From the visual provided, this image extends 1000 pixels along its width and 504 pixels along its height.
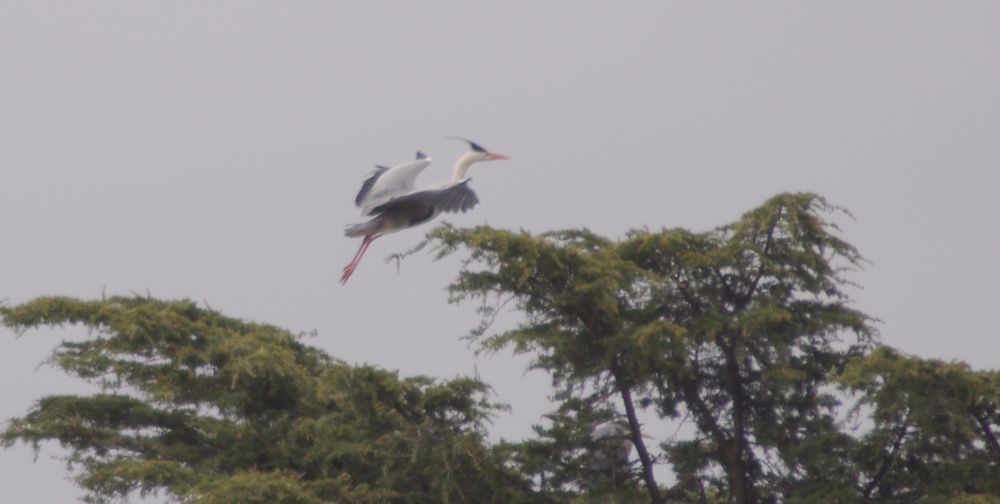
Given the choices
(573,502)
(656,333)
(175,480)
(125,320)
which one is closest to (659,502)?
(573,502)

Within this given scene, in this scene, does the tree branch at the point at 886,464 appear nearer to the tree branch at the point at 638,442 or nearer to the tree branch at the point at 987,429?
the tree branch at the point at 987,429

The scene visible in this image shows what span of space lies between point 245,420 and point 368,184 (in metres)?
3.12

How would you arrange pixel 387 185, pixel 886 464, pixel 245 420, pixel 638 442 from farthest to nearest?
pixel 387 185
pixel 245 420
pixel 638 442
pixel 886 464

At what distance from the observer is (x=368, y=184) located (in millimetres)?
17562

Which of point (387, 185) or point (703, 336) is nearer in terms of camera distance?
point (703, 336)

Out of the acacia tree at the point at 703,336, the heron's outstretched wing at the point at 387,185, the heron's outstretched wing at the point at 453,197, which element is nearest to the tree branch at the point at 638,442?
the acacia tree at the point at 703,336

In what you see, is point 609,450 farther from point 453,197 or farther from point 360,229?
point 360,229

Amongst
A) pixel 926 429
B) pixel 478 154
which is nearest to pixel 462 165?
pixel 478 154

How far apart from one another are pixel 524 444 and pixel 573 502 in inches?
21.5

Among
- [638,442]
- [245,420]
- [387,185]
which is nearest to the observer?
[638,442]

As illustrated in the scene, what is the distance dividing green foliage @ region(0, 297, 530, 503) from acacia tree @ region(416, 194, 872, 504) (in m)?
0.66

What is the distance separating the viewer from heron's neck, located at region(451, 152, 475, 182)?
1788 cm

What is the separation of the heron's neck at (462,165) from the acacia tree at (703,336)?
15.8 feet

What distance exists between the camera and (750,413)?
13562 mm
